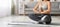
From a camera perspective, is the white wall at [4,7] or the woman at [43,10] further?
the white wall at [4,7]

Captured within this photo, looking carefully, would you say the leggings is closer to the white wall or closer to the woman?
the woman

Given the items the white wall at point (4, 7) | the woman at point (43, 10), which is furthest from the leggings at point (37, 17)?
the white wall at point (4, 7)

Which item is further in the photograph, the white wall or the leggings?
the white wall

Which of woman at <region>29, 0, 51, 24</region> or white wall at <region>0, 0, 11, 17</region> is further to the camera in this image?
white wall at <region>0, 0, 11, 17</region>

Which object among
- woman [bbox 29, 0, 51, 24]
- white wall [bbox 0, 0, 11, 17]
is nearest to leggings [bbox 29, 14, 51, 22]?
woman [bbox 29, 0, 51, 24]

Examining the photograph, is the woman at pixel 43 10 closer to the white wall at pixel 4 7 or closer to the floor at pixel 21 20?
the floor at pixel 21 20

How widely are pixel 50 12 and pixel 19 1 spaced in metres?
0.36

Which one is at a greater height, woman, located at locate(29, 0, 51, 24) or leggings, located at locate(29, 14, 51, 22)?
woman, located at locate(29, 0, 51, 24)

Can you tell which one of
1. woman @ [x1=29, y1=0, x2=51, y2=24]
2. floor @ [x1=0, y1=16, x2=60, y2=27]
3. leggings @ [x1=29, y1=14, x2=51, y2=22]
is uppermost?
woman @ [x1=29, y1=0, x2=51, y2=24]

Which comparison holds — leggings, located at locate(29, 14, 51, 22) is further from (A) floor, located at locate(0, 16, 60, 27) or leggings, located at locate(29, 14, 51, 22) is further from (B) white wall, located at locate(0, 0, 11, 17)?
(B) white wall, located at locate(0, 0, 11, 17)

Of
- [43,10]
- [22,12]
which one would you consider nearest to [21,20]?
[22,12]

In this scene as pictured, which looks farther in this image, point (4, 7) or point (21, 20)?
point (4, 7)

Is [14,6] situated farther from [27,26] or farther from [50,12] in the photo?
[50,12]

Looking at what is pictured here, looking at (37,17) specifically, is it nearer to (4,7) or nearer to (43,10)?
(43,10)
